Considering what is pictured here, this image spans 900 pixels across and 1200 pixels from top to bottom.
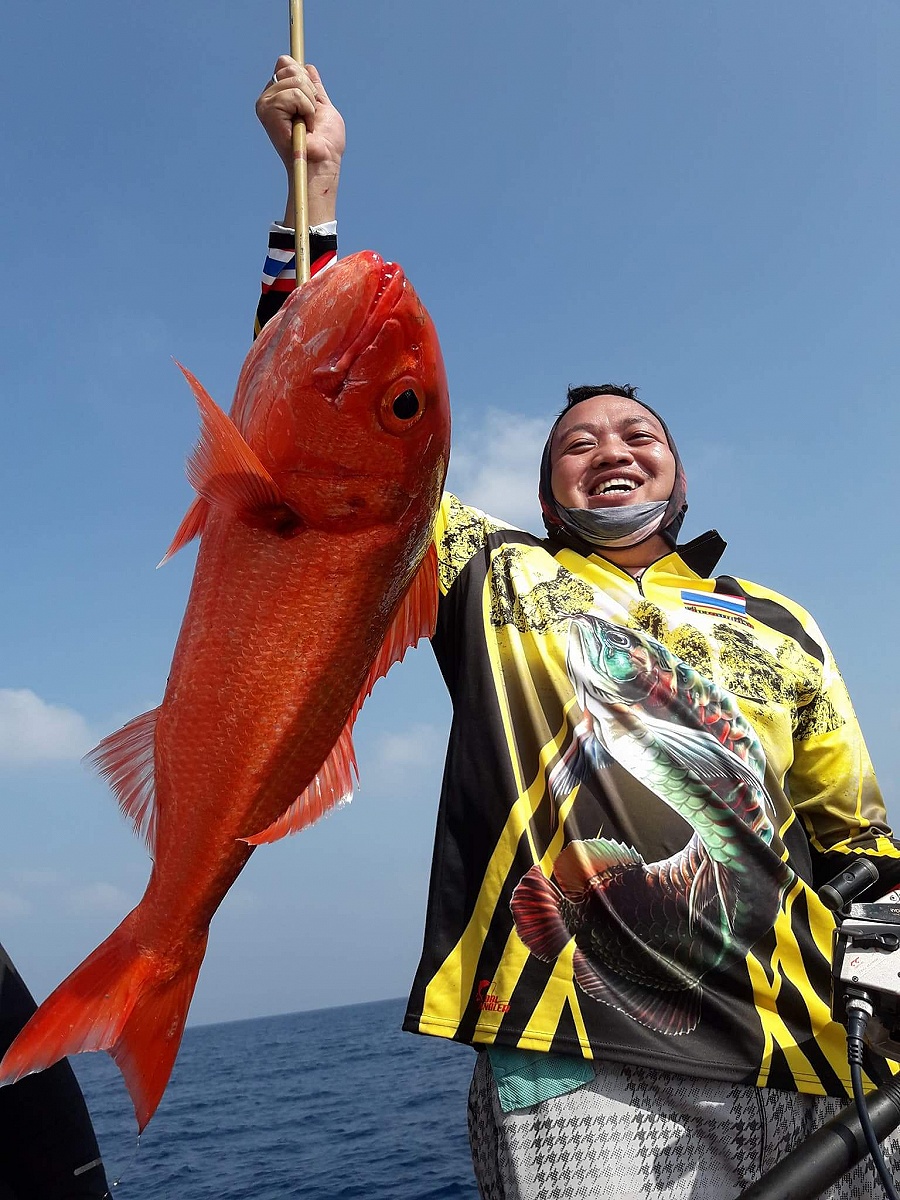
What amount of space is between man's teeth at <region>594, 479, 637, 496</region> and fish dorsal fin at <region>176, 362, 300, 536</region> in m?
1.83

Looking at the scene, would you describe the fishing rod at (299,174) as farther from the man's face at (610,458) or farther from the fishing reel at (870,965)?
the fishing reel at (870,965)

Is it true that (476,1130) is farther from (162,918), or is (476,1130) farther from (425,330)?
(425,330)

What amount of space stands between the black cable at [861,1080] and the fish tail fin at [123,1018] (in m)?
1.57

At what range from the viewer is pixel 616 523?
321 cm

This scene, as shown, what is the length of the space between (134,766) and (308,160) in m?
1.64

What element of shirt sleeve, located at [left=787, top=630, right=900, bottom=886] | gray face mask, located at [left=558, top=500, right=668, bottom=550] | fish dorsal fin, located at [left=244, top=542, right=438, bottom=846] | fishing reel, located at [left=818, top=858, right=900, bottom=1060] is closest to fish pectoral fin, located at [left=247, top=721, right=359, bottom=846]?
fish dorsal fin, located at [left=244, top=542, right=438, bottom=846]

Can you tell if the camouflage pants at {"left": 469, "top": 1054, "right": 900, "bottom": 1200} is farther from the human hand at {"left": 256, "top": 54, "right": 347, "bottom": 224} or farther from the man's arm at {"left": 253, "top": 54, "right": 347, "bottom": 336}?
the human hand at {"left": 256, "top": 54, "right": 347, "bottom": 224}

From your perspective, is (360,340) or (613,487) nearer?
(360,340)

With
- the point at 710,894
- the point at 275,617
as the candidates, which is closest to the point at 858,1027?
the point at 710,894

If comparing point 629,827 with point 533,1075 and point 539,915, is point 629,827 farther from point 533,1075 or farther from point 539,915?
point 533,1075

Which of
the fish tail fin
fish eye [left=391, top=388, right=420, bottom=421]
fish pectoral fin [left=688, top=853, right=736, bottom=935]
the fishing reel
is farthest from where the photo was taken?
fish pectoral fin [left=688, top=853, right=736, bottom=935]

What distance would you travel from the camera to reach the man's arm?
2.16 m

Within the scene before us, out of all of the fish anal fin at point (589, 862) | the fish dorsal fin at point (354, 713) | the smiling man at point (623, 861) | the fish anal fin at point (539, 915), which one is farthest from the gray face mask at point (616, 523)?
the fish dorsal fin at point (354, 713)

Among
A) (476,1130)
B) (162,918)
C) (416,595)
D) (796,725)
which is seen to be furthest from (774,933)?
(162,918)
